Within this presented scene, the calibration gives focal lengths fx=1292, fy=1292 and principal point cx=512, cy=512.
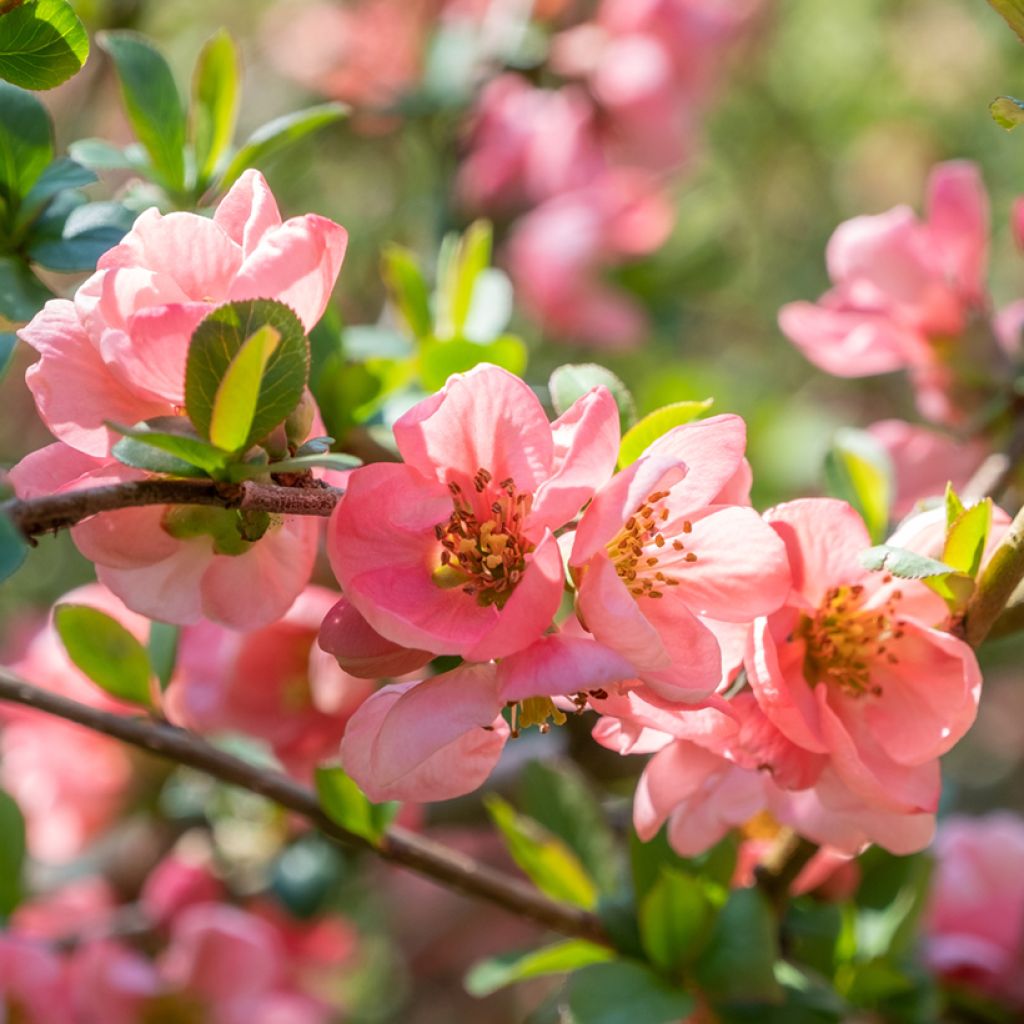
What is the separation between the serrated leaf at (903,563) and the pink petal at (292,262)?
235 millimetres

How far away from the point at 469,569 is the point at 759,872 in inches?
13.0

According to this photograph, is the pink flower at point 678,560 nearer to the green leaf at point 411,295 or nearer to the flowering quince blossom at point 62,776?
the green leaf at point 411,295

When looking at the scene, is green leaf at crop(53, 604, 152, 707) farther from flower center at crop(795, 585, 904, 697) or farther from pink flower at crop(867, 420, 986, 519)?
pink flower at crop(867, 420, 986, 519)

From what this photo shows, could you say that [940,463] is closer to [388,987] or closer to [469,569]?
[469,569]

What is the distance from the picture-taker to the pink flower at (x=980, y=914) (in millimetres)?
863

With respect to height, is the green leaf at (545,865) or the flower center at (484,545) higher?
the flower center at (484,545)

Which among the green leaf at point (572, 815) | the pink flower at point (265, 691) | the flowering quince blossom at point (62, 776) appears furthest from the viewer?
the flowering quince blossom at point (62, 776)

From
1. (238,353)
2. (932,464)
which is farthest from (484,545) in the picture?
(932,464)

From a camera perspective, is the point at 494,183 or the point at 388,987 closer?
the point at 494,183

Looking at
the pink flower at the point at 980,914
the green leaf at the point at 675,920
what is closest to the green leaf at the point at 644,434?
the green leaf at the point at 675,920

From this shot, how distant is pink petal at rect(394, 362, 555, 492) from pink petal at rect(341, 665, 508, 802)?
3.0 inches

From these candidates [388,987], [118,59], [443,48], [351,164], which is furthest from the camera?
[351,164]

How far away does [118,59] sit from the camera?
66 centimetres

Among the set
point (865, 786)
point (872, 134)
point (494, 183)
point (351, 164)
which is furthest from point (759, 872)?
point (872, 134)
